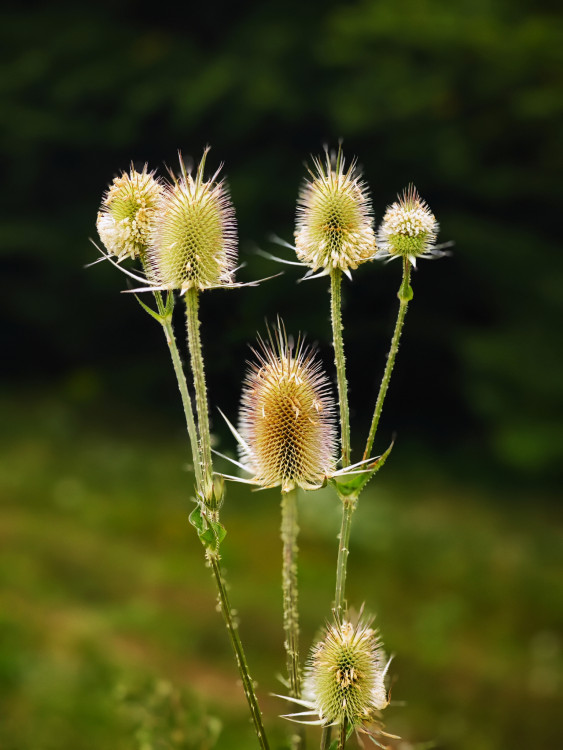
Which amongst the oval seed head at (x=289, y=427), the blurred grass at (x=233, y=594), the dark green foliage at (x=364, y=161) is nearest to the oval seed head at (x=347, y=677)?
the oval seed head at (x=289, y=427)

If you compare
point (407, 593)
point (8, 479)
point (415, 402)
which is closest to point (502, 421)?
point (415, 402)

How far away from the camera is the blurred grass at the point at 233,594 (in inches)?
162

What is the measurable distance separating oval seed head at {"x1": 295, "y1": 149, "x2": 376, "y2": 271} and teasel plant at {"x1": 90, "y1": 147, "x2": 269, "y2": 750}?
0.14m

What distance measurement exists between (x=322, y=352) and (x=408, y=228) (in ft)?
8.64

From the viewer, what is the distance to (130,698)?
225cm

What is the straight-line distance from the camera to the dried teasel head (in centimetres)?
147

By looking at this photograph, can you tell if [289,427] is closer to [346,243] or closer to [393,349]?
[393,349]

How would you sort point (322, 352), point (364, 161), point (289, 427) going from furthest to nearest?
point (364, 161), point (322, 352), point (289, 427)

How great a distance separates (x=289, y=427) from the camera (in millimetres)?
1547

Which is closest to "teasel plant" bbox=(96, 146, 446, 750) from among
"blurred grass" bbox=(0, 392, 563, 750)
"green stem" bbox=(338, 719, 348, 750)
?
"green stem" bbox=(338, 719, 348, 750)

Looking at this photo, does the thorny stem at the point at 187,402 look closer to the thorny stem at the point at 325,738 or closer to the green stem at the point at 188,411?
the green stem at the point at 188,411

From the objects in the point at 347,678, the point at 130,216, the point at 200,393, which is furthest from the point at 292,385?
the point at 347,678

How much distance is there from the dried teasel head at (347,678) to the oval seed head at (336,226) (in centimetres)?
64

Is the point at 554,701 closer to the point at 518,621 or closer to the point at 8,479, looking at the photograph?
the point at 518,621
